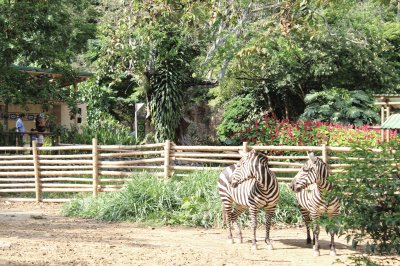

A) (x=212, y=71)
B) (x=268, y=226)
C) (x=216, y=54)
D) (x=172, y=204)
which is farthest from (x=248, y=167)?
(x=212, y=71)

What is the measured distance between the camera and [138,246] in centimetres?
902

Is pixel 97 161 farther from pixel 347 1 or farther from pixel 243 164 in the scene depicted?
pixel 347 1

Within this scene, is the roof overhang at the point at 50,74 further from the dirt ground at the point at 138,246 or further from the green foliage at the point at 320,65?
the dirt ground at the point at 138,246

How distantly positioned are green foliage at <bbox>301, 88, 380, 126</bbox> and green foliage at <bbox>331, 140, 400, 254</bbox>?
681 inches

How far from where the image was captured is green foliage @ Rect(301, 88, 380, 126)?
23.1 m

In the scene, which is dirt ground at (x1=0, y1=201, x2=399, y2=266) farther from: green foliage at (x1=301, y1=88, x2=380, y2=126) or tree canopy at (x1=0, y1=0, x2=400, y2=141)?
green foliage at (x1=301, y1=88, x2=380, y2=126)

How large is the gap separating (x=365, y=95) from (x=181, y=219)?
46.0 ft

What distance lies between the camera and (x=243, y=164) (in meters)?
9.16

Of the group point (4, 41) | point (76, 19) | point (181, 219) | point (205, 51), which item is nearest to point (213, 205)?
point (181, 219)

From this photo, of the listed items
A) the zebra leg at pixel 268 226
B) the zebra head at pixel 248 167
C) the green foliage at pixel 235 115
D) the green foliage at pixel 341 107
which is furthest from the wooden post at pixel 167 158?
the green foliage at pixel 341 107

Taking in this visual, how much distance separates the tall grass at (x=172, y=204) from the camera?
11430mm

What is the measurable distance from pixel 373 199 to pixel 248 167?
11.2 ft

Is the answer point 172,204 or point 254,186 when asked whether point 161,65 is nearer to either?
point 172,204

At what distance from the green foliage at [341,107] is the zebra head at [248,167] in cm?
1431
